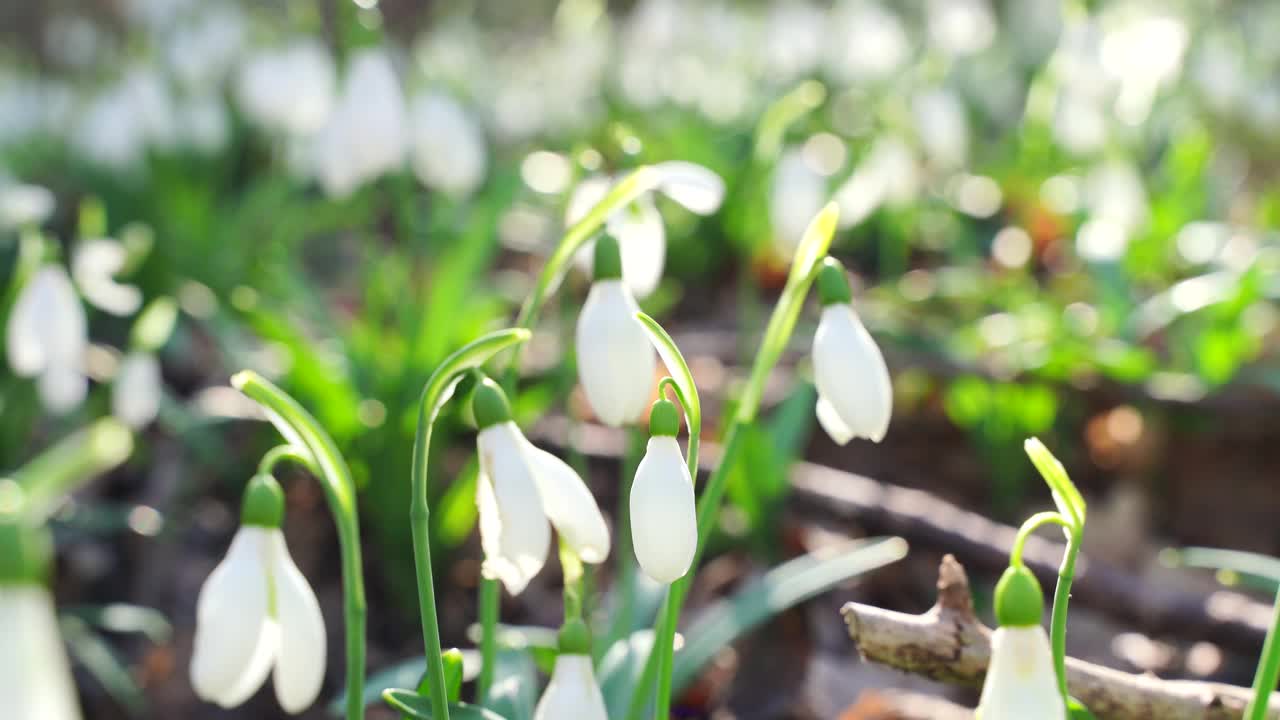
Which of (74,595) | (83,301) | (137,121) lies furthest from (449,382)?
(137,121)

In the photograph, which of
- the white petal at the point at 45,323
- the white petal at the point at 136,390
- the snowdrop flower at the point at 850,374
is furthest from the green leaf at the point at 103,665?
the snowdrop flower at the point at 850,374

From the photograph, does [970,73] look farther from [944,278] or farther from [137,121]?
[137,121]

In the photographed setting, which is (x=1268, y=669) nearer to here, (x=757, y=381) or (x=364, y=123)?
(x=757, y=381)

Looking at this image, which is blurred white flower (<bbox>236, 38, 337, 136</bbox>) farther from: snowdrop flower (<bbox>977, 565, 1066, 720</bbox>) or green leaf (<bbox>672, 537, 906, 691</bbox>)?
snowdrop flower (<bbox>977, 565, 1066, 720</bbox>)

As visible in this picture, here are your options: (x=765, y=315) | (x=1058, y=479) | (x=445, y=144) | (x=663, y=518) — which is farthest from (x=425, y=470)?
(x=765, y=315)

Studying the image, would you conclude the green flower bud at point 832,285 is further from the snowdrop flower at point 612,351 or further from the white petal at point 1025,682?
the white petal at point 1025,682

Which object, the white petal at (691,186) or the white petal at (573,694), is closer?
the white petal at (573,694)
